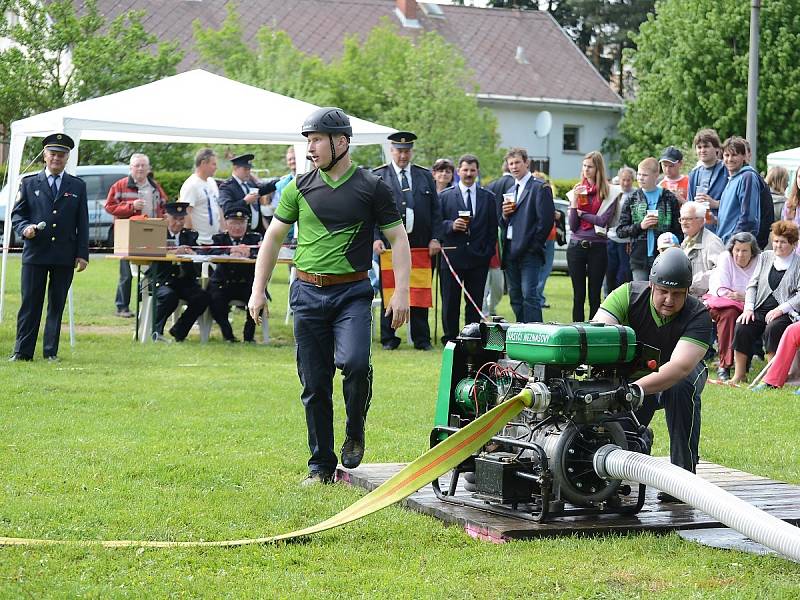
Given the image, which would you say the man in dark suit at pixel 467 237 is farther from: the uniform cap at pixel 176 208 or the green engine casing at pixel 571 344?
the green engine casing at pixel 571 344

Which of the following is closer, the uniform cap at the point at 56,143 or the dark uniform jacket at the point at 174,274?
the uniform cap at the point at 56,143

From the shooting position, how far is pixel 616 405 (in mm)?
6754

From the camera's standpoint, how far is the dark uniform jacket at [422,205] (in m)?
15.2

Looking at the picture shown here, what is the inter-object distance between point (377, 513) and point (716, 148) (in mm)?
8331

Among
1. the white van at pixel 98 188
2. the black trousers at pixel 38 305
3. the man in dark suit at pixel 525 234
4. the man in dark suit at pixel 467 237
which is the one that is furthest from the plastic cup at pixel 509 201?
the white van at pixel 98 188

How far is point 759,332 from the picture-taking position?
1312cm

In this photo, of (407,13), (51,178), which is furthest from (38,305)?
(407,13)

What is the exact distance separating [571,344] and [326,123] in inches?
79.5

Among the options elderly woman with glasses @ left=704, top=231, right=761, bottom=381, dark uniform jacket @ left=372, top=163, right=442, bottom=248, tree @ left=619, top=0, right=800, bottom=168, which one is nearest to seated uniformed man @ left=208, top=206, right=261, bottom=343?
dark uniform jacket @ left=372, top=163, right=442, bottom=248

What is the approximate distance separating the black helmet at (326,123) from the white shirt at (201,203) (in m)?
9.14

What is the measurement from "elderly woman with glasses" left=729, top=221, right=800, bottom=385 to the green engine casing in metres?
6.44

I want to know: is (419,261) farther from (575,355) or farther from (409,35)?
(409,35)

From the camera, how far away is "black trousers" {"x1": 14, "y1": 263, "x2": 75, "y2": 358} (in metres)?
13.4

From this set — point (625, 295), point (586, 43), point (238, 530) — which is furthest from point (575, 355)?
point (586, 43)
